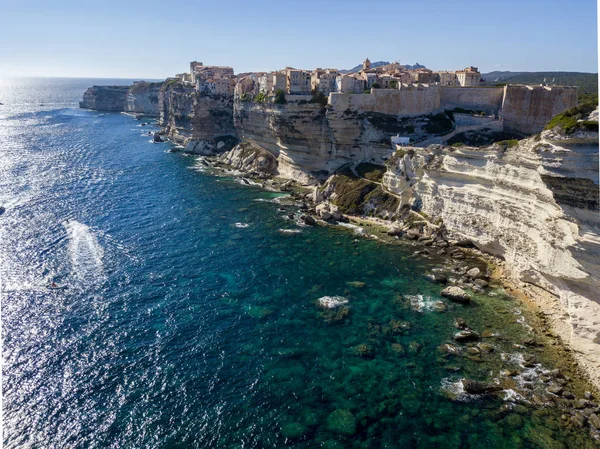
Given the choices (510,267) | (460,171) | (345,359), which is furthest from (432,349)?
(460,171)

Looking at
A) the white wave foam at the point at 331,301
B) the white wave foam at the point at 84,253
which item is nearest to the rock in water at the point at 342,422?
the white wave foam at the point at 331,301

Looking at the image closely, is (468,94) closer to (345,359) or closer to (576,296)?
(576,296)

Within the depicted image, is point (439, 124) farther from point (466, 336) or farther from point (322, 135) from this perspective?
point (466, 336)

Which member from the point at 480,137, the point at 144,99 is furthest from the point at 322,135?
the point at 144,99

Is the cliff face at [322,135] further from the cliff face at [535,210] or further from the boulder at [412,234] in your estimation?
the boulder at [412,234]

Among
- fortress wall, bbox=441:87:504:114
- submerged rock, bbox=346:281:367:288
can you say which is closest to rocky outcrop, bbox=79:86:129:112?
fortress wall, bbox=441:87:504:114

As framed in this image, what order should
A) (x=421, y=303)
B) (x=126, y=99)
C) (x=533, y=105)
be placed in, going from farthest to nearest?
(x=126, y=99)
(x=533, y=105)
(x=421, y=303)
